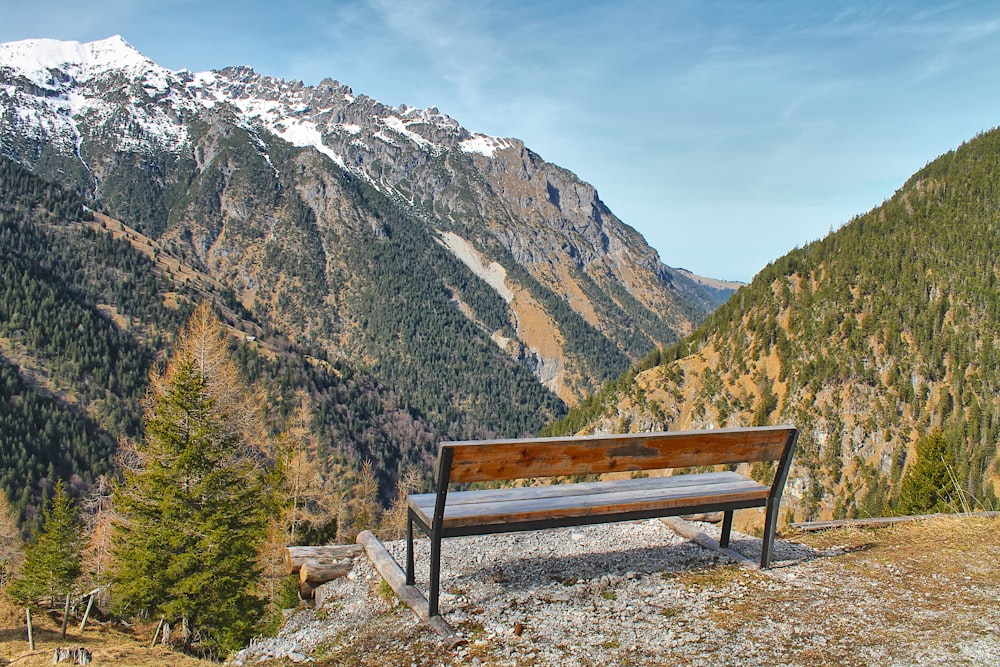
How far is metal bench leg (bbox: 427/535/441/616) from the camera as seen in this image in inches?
205

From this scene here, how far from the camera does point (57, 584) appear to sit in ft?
78.9

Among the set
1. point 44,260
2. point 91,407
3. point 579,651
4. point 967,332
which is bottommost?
point 91,407

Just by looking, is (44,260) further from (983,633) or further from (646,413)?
(983,633)

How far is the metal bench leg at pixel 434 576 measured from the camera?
17.1 ft

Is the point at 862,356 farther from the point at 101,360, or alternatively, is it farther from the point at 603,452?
the point at 101,360

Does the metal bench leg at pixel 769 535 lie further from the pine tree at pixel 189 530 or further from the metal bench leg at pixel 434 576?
the pine tree at pixel 189 530

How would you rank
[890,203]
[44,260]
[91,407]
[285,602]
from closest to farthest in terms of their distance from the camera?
[285,602] → [890,203] → [91,407] → [44,260]

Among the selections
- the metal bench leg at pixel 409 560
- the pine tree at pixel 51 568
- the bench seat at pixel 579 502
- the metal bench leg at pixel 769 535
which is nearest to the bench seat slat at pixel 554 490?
the bench seat at pixel 579 502

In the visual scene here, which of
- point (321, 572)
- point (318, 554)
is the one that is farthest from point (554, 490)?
point (318, 554)

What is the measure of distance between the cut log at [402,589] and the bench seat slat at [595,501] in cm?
77

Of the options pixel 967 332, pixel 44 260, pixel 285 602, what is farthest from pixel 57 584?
pixel 44 260

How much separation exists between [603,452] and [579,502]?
58cm

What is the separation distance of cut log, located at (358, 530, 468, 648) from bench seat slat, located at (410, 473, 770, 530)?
77 centimetres

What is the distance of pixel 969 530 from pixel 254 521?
570 inches
